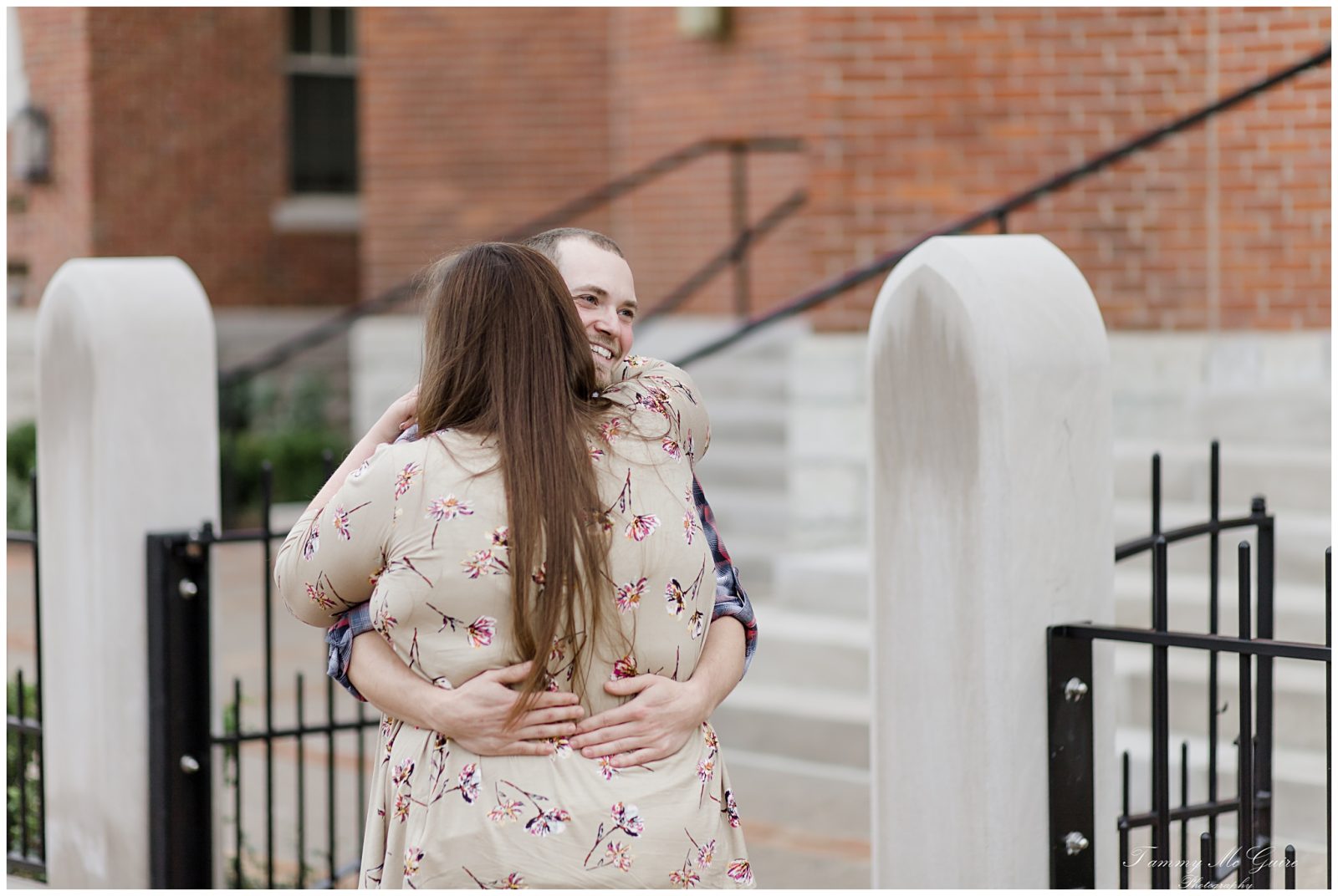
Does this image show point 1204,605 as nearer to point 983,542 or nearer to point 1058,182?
point 1058,182

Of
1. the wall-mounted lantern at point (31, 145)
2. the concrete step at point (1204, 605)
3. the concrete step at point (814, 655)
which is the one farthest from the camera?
the wall-mounted lantern at point (31, 145)

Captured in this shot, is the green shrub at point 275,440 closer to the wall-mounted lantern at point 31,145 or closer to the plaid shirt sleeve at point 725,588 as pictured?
the wall-mounted lantern at point 31,145

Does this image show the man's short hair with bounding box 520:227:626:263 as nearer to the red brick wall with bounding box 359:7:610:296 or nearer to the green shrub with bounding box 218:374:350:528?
the red brick wall with bounding box 359:7:610:296

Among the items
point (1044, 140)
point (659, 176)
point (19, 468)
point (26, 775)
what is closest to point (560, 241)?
point (26, 775)

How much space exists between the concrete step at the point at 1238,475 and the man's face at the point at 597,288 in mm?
4437

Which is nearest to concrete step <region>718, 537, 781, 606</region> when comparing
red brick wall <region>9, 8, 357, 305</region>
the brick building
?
the brick building

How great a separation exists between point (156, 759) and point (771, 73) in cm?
740

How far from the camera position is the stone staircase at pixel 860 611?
18.1 feet

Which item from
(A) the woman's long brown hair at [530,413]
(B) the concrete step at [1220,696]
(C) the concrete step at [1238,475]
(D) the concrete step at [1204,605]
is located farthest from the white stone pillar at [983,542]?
(C) the concrete step at [1238,475]

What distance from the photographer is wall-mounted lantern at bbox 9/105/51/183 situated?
1357 centimetres

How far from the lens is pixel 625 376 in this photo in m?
2.73

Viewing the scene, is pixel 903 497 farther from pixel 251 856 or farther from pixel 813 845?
pixel 251 856

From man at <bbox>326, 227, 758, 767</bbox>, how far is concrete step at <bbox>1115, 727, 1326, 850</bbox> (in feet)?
9.18

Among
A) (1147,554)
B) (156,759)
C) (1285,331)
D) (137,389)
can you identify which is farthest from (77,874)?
(1285,331)
